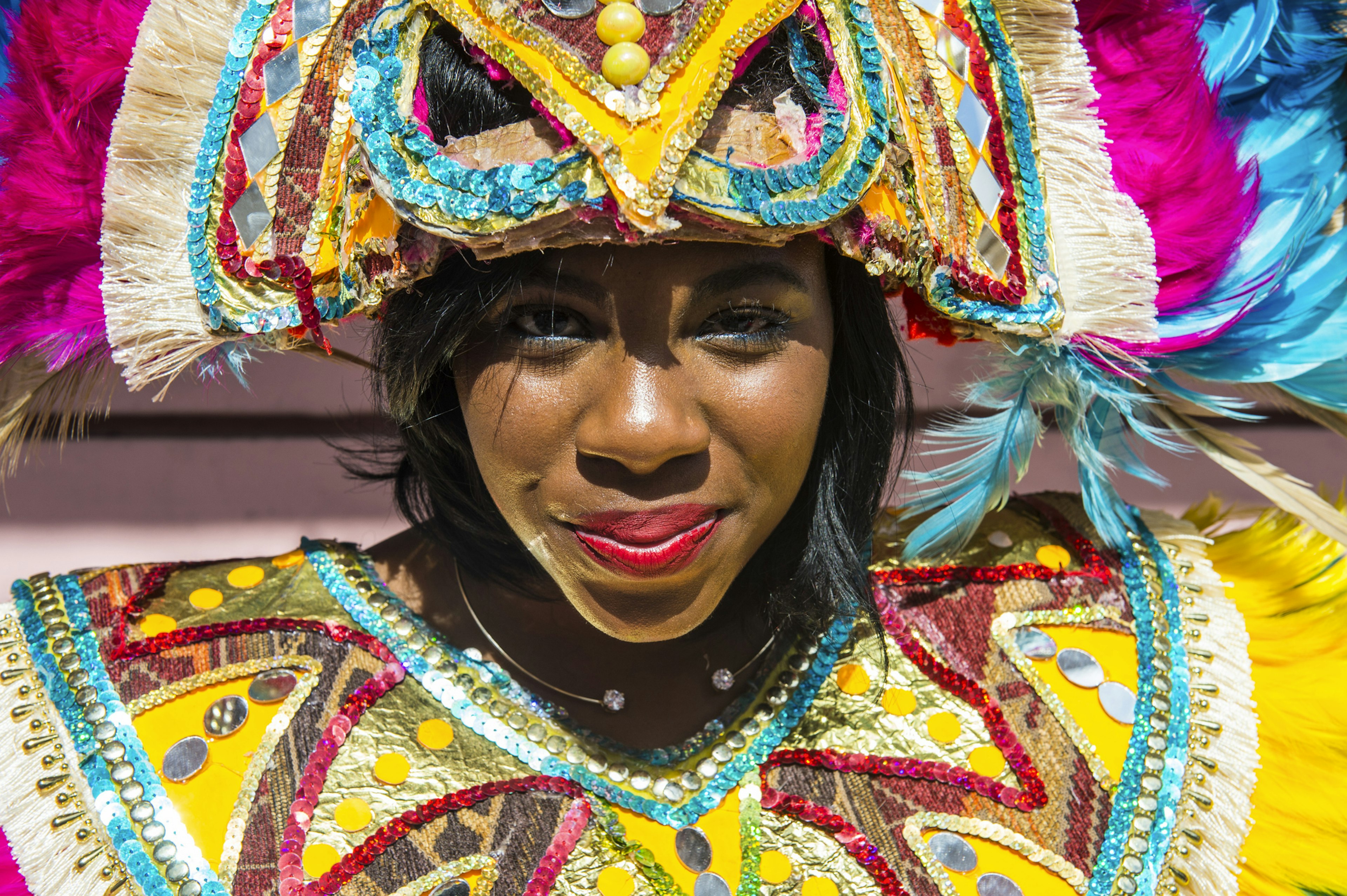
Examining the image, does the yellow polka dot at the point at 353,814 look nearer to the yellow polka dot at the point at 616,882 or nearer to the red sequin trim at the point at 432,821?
the red sequin trim at the point at 432,821

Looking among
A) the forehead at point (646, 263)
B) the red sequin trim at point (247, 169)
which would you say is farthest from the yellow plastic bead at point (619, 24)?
the red sequin trim at point (247, 169)

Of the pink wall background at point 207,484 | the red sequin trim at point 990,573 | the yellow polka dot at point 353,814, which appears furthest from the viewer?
the pink wall background at point 207,484

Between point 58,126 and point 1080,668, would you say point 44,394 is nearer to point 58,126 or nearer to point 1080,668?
point 58,126

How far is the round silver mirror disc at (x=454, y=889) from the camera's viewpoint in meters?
1.30

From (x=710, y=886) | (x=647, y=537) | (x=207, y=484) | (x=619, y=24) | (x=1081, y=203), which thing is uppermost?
(x=619, y=24)

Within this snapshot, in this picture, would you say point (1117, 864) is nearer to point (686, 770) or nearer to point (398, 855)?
point (686, 770)

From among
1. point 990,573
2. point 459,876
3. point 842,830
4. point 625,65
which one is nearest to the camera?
point 625,65

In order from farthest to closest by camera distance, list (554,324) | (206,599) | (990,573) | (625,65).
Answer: (990,573), (206,599), (554,324), (625,65)

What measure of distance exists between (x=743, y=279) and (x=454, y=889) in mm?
714

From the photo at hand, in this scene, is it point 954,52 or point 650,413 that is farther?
point 954,52

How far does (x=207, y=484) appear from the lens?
282 centimetres

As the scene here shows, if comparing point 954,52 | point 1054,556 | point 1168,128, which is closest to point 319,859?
point 1054,556

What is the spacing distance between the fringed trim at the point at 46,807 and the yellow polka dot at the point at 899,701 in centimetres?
89

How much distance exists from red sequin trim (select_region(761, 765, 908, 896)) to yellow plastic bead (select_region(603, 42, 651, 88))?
0.82 m
